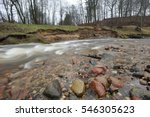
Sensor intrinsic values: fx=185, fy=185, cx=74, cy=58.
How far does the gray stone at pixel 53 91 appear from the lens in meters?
3.73

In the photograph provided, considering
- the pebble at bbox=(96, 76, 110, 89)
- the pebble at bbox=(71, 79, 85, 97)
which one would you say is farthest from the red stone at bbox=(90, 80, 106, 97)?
the pebble at bbox=(71, 79, 85, 97)

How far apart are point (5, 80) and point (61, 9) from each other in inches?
1871

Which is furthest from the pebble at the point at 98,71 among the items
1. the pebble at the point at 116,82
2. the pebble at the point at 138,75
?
the pebble at the point at 138,75

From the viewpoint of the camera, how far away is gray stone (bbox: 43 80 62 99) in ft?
12.2

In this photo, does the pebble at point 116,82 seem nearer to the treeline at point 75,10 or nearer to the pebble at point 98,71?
the pebble at point 98,71

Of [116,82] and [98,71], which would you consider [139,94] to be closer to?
[116,82]

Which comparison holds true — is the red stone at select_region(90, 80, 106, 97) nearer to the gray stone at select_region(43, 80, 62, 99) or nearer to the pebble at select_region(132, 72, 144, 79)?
the gray stone at select_region(43, 80, 62, 99)

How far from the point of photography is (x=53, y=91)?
3.82m

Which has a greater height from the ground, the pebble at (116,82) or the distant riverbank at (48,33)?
the distant riverbank at (48,33)

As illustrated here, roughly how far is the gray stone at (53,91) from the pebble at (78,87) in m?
0.31

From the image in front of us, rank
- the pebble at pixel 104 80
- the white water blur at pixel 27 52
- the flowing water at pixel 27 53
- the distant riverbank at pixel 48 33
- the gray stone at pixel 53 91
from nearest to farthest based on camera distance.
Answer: the gray stone at pixel 53 91, the pebble at pixel 104 80, the flowing water at pixel 27 53, the white water blur at pixel 27 52, the distant riverbank at pixel 48 33

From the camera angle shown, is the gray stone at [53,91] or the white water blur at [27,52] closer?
the gray stone at [53,91]

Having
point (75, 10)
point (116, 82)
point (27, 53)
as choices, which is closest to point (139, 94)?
point (116, 82)

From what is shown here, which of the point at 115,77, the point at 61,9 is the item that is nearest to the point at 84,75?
the point at 115,77
